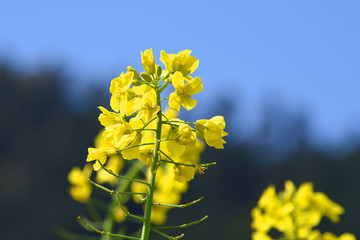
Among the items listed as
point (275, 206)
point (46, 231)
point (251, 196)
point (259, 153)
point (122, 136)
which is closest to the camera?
point (122, 136)

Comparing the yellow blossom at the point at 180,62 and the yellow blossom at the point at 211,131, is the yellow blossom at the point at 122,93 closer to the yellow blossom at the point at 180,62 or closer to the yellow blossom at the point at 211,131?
the yellow blossom at the point at 180,62

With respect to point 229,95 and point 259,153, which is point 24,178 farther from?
point 229,95

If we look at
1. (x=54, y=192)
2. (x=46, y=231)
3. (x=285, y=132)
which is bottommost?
(x=46, y=231)

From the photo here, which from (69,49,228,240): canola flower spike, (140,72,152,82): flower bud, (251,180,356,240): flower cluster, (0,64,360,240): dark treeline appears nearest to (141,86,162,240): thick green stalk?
(69,49,228,240): canola flower spike

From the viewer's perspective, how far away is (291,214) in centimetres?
360

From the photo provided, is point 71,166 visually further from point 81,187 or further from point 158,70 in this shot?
point 158,70

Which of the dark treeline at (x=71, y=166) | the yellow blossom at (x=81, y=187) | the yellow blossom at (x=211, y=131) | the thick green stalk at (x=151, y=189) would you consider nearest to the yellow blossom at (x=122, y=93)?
the thick green stalk at (x=151, y=189)

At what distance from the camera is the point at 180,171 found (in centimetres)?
195

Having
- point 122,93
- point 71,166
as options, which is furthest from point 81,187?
point 71,166

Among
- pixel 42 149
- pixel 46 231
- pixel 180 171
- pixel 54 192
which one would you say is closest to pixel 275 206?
pixel 180 171

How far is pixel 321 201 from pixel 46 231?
28419mm

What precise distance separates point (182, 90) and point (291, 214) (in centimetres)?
194

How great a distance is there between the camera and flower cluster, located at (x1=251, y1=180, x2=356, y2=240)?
3576 mm

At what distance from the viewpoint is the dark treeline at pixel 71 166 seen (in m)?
31.9
